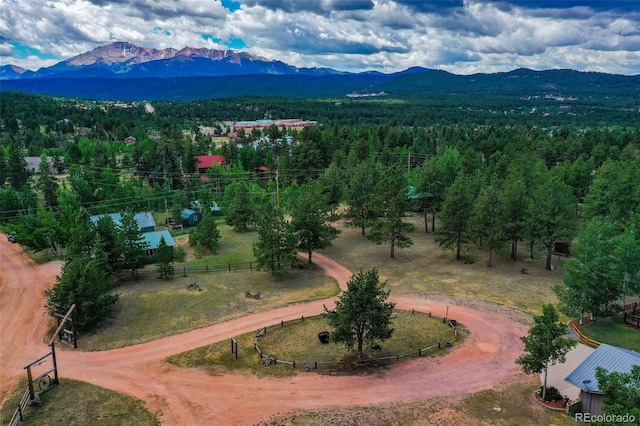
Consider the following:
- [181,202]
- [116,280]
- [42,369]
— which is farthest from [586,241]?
[181,202]

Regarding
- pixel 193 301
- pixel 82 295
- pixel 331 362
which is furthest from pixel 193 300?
pixel 331 362

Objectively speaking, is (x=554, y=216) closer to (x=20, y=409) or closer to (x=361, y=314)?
(x=361, y=314)

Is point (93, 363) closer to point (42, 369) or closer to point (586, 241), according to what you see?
point (42, 369)

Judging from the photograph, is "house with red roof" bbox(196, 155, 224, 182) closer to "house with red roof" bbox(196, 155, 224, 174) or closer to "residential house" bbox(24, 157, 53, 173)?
"house with red roof" bbox(196, 155, 224, 174)

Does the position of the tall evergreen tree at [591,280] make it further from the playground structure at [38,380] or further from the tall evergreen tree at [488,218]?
the playground structure at [38,380]

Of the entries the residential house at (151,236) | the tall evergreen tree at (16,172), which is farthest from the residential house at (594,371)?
the tall evergreen tree at (16,172)
